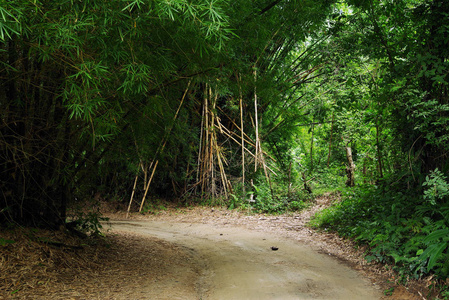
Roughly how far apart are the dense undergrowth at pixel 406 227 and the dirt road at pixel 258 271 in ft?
1.41

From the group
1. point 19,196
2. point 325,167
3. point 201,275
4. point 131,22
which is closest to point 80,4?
point 131,22

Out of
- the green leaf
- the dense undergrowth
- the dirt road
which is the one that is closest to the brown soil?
the dirt road

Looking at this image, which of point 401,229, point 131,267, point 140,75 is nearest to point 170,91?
point 140,75

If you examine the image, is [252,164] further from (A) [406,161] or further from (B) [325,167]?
(A) [406,161]

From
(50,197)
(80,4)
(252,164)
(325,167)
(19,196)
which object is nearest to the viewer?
(80,4)

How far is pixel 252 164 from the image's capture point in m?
9.04

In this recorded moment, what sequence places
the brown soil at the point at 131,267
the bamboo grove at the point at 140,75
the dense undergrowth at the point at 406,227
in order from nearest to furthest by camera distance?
the bamboo grove at the point at 140,75 → the brown soil at the point at 131,267 → the dense undergrowth at the point at 406,227

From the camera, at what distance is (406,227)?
3.86m

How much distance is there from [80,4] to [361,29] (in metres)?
4.04

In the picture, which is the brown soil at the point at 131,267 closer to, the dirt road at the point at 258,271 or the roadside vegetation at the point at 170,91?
the dirt road at the point at 258,271

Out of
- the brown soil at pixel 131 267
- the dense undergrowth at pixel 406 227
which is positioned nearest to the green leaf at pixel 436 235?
the dense undergrowth at pixel 406 227

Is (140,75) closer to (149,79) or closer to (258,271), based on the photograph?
(149,79)

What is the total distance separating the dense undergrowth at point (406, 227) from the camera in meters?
3.19

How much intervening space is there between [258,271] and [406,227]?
1.71 m
